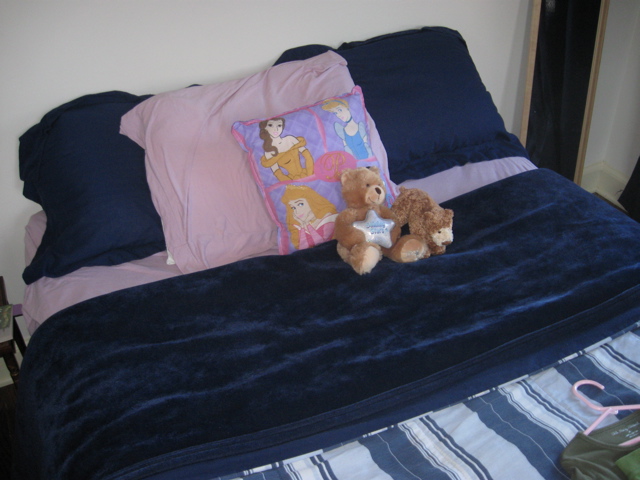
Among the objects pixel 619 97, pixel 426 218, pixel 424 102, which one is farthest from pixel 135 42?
pixel 619 97

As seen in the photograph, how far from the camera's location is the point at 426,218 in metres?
1.40

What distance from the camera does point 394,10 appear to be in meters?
2.05

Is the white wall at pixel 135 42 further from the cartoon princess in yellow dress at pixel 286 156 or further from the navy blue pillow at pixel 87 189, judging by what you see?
the cartoon princess in yellow dress at pixel 286 156

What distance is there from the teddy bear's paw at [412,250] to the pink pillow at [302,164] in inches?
8.4

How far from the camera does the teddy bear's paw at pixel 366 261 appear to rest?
4.37 feet

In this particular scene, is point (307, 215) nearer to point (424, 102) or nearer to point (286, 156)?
point (286, 156)

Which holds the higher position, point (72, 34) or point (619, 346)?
point (72, 34)

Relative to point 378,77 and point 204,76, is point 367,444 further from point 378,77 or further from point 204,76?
point 204,76

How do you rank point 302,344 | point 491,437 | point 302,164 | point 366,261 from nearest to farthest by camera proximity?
point 491,437 → point 302,344 → point 366,261 → point 302,164

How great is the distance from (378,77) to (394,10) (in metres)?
0.40

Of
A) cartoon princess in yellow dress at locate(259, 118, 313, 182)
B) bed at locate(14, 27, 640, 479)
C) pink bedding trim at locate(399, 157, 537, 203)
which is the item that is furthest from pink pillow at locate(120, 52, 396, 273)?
pink bedding trim at locate(399, 157, 537, 203)

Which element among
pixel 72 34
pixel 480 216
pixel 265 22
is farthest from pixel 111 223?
pixel 480 216

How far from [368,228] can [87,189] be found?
79 cm

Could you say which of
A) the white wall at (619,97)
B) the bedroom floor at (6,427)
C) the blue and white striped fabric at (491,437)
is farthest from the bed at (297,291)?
the white wall at (619,97)
